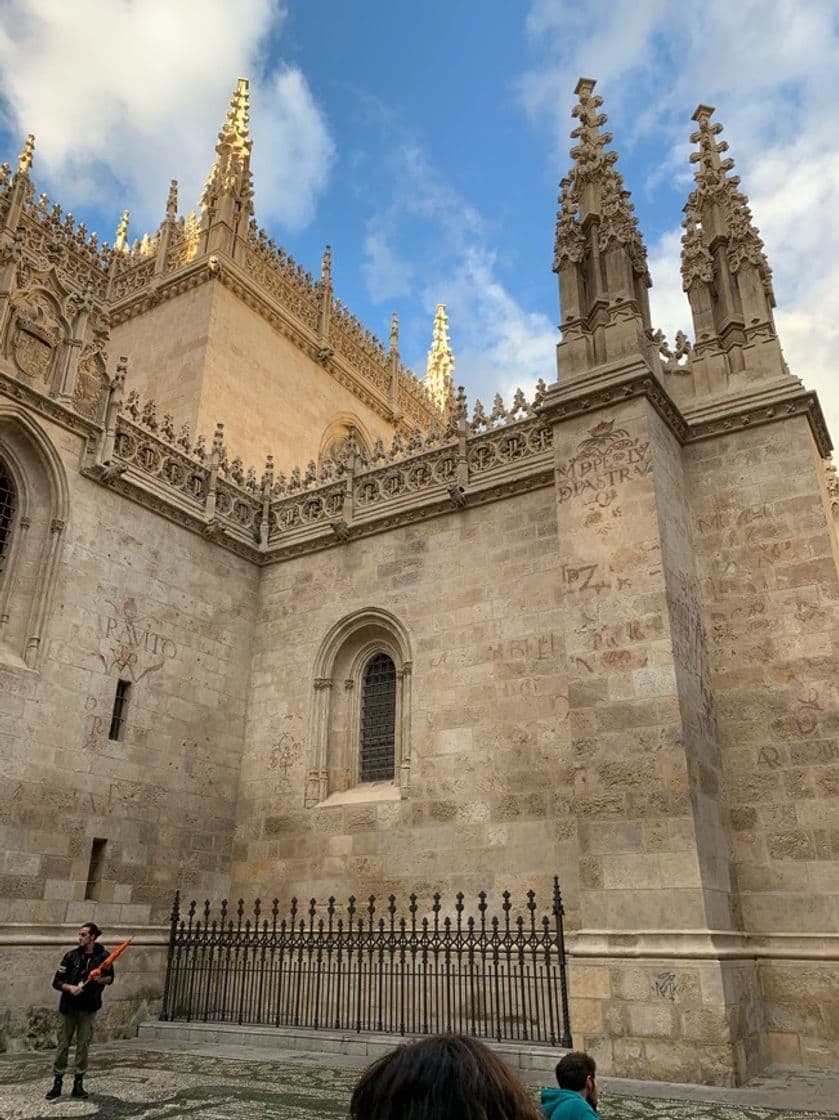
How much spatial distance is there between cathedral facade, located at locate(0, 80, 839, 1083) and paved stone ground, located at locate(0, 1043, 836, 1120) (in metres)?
0.93

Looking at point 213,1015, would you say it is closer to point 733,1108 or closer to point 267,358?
point 733,1108

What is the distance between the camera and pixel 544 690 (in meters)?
12.1

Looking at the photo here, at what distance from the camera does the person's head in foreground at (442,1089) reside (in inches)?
61.0

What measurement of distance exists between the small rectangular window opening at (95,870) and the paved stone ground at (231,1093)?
2.18 m

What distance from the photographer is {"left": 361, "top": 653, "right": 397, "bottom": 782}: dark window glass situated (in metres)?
14.0

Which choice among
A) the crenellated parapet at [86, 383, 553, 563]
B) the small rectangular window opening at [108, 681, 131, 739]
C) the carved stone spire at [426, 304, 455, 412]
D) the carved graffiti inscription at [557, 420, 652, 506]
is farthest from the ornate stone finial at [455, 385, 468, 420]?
the carved stone spire at [426, 304, 455, 412]

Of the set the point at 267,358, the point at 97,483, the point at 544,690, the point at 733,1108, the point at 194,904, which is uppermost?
the point at 267,358

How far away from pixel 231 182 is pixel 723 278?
1362cm

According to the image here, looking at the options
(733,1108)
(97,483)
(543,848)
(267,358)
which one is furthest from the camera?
(267,358)

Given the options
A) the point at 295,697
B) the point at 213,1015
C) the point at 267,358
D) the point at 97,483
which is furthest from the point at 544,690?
the point at 267,358

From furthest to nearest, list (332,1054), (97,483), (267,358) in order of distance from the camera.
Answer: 1. (267,358)
2. (97,483)
3. (332,1054)

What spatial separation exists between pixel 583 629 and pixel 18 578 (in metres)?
7.87

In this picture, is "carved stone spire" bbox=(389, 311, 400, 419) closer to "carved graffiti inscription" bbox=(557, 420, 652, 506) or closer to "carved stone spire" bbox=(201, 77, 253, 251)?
"carved stone spire" bbox=(201, 77, 253, 251)

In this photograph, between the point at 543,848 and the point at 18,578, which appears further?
the point at 18,578
